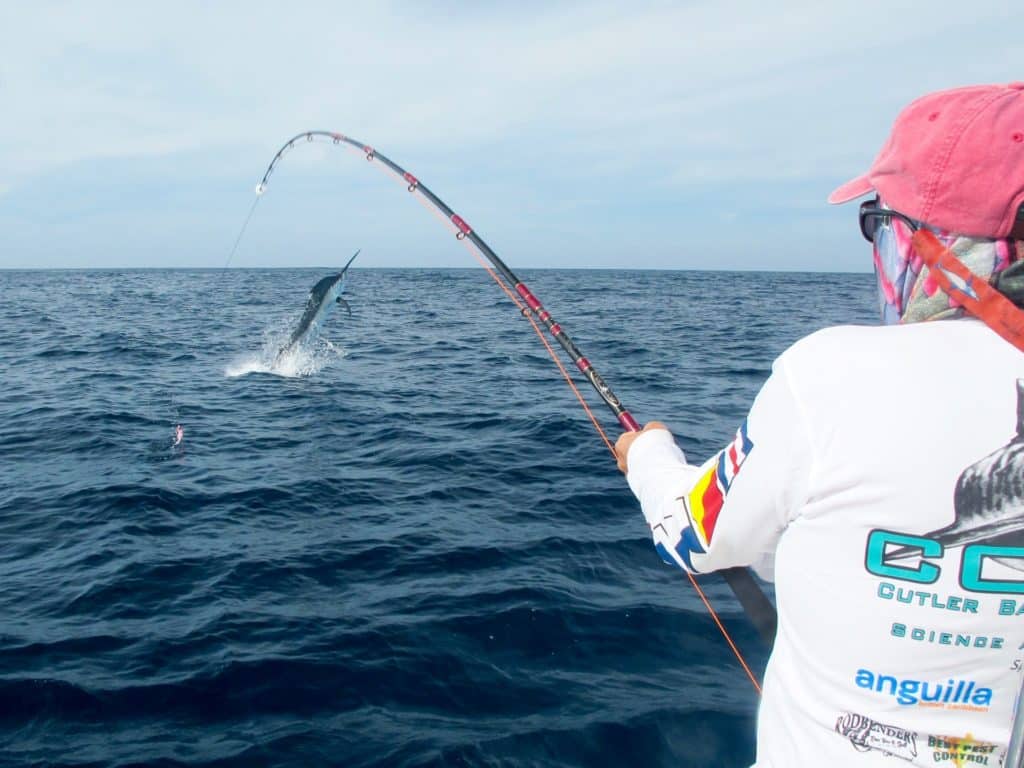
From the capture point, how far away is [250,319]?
92.3 feet

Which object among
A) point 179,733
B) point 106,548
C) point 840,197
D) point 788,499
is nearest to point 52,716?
point 179,733

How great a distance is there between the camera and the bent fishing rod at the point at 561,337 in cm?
225

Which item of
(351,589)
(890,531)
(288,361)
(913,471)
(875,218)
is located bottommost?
(351,589)

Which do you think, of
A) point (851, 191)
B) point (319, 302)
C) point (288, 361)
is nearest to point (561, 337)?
point (851, 191)

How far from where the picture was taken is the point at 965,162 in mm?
1300

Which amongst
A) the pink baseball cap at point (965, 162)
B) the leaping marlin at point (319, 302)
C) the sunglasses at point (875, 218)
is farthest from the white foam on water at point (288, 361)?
the pink baseball cap at point (965, 162)

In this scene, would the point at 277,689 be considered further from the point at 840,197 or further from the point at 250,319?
the point at 250,319

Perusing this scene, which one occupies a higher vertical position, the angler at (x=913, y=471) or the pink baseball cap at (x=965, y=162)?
the pink baseball cap at (x=965, y=162)

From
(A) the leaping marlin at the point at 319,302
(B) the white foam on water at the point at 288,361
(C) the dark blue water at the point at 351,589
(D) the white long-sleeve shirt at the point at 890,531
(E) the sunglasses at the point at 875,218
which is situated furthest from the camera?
(B) the white foam on water at the point at 288,361

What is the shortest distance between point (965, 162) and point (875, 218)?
0.32m

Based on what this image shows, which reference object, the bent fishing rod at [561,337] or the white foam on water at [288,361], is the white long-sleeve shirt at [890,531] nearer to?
the bent fishing rod at [561,337]

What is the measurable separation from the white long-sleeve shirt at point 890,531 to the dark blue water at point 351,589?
2874mm

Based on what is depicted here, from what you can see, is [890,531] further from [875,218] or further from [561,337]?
[561,337]

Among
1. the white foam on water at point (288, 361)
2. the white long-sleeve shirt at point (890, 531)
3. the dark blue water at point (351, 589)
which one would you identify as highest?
the white long-sleeve shirt at point (890, 531)
